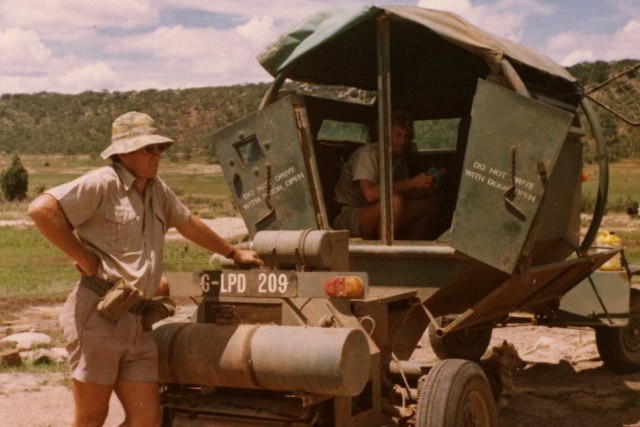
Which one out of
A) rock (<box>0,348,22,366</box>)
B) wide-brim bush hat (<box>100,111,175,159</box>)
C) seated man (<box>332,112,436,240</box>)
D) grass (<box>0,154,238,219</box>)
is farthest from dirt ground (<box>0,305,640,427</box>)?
grass (<box>0,154,238,219</box>)

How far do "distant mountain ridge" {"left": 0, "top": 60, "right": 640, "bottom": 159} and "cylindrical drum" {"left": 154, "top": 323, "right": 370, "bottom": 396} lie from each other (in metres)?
84.3

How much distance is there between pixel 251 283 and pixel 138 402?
3.53ft

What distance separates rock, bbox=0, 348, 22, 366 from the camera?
31.9ft

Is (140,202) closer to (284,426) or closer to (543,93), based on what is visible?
(284,426)

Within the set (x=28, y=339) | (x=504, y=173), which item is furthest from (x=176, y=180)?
(x=504, y=173)

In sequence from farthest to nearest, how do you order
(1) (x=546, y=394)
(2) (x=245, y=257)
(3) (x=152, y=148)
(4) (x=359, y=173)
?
(1) (x=546, y=394) < (4) (x=359, y=173) < (2) (x=245, y=257) < (3) (x=152, y=148)

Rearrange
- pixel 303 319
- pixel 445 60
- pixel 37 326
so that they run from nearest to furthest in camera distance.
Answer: pixel 303 319 → pixel 445 60 → pixel 37 326

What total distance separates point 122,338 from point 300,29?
347 cm

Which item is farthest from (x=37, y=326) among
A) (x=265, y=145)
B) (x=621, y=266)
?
(x=621, y=266)

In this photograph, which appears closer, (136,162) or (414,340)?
(136,162)

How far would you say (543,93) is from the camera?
8227mm

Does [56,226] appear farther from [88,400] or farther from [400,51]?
[400,51]

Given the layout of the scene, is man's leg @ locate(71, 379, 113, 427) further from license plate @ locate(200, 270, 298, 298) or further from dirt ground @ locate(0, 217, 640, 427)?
dirt ground @ locate(0, 217, 640, 427)

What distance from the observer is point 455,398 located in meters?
5.85
